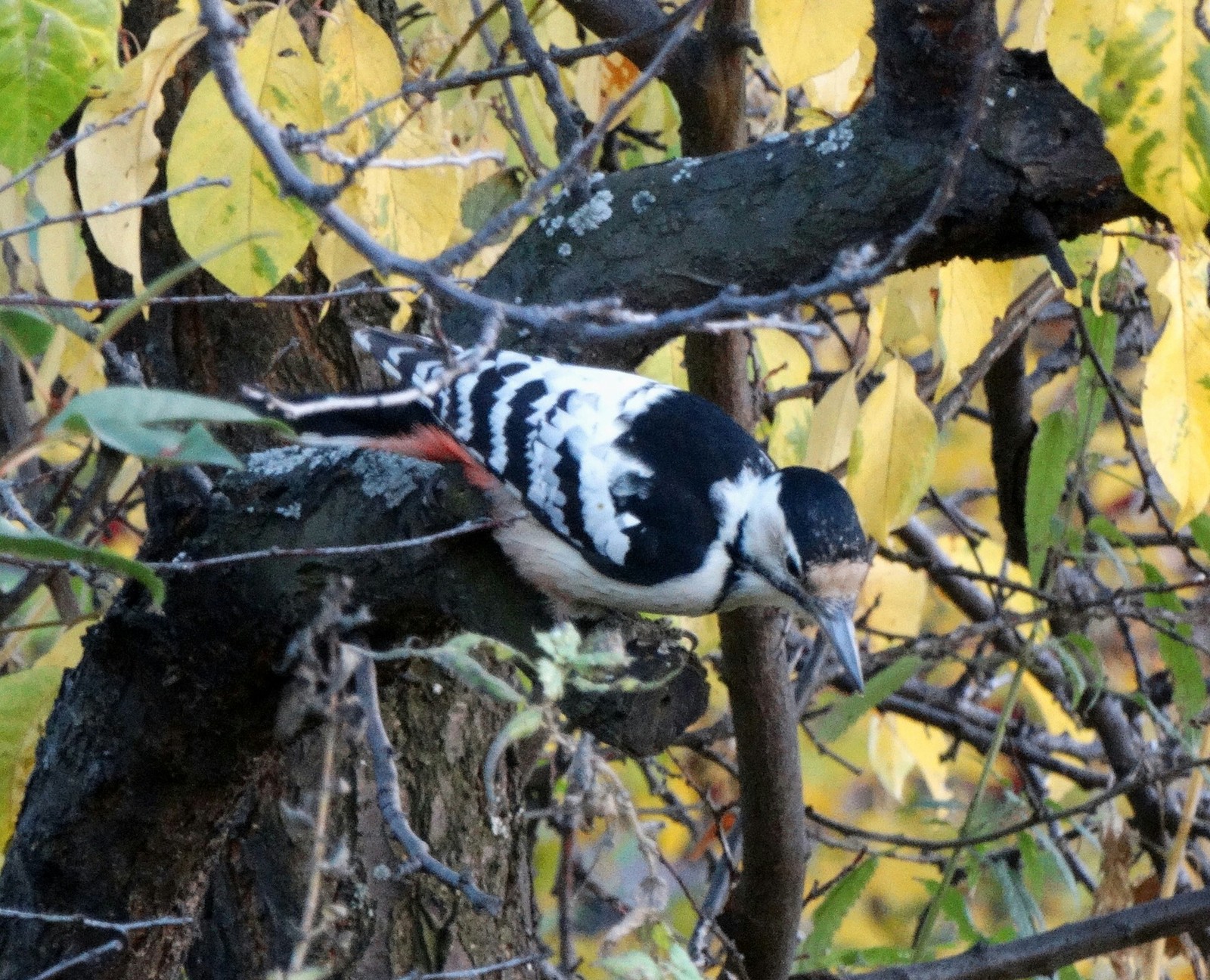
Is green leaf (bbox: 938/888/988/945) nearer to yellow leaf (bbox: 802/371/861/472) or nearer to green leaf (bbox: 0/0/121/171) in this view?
yellow leaf (bbox: 802/371/861/472)

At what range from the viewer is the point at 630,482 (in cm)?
236

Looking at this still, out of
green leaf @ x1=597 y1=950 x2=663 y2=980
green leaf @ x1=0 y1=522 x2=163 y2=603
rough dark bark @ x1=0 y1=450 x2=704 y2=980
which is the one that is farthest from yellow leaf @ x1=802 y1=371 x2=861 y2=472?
green leaf @ x1=0 y1=522 x2=163 y2=603

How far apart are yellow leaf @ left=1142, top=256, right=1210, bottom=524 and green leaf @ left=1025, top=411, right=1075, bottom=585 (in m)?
0.83

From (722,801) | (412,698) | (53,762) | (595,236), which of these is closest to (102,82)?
(595,236)

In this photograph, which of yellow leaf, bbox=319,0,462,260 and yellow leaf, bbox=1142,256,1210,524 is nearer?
yellow leaf, bbox=1142,256,1210,524

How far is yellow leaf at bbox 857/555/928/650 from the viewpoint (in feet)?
10.9

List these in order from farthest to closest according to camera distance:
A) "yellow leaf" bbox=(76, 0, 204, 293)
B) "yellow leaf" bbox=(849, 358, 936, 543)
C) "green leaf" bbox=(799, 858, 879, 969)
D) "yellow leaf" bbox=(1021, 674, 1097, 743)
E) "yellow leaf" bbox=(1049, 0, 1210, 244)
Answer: "yellow leaf" bbox=(1021, 674, 1097, 743)
"green leaf" bbox=(799, 858, 879, 969)
"yellow leaf" bbox=(849, 358, 936, 543)
"yellow leaf" bbox=(76, 0, 204, 293)
"yellow leaf" bbox=(1049, 0, 1210, 244)

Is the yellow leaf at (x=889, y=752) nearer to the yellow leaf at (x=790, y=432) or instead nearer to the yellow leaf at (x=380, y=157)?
the yellow leaf at (x=790, y=432)

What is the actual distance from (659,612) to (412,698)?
21.0 inches

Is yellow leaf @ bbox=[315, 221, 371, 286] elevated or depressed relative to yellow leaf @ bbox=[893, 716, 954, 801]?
elevated

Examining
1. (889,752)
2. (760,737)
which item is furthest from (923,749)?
(760,737)

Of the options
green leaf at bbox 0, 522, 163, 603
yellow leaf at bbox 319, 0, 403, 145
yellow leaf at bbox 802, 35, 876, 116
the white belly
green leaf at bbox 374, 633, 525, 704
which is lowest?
green leaf at bbox 374, 633, 525, 704

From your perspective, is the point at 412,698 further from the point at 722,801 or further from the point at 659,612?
the point at 722,801

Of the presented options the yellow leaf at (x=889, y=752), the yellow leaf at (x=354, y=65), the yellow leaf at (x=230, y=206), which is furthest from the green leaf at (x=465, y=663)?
the yellow leaf at (x=889, y=752)
